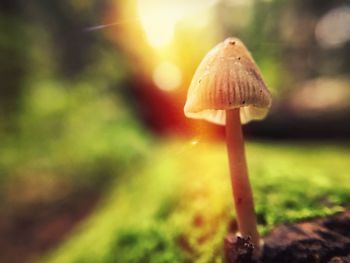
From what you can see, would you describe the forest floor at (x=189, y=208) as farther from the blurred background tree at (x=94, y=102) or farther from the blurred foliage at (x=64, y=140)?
the blurred foliage at (x=64, y=140)

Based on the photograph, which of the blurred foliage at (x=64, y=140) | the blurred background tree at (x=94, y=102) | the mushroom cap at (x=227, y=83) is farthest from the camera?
the blurred foliage at (x=64, y=140)

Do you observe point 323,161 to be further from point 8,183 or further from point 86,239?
point 8,183

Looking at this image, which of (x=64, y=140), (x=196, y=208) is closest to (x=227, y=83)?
(x=196, y=208)

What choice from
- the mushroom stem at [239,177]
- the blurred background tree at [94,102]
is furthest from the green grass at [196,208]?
the blurred background tree at [94,102]

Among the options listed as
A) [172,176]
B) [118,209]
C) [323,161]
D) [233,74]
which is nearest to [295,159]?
[323,161]

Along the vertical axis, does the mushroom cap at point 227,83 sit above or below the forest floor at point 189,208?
above

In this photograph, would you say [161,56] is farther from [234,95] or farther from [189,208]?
[234,95]
